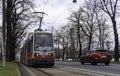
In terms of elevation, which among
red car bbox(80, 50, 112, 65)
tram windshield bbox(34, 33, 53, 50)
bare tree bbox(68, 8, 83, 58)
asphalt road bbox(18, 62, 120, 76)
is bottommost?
asphalt road bbox(18, 62, 120, 76)

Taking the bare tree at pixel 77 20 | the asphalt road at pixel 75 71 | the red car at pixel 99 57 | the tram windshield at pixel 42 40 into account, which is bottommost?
the asphalt road at pixel 75 71

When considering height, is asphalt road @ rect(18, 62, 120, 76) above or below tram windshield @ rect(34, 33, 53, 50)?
below

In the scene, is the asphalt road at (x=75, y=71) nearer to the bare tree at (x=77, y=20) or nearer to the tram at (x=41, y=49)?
the tram at (x=41, y=49)

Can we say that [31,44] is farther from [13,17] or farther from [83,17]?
[83,17]

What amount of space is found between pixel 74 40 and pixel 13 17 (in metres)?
44.8

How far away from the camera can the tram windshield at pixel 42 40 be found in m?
34.0

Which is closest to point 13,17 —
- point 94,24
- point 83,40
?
point 94,24

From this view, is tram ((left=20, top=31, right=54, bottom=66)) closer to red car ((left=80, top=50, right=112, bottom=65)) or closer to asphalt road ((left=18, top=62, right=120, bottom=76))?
asphalt road ((left=18, top=62, right=120, bottom=76))

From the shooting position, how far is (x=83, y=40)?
86188 mm

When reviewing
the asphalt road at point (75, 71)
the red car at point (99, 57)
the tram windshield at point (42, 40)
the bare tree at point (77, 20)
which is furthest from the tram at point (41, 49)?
the bare tree at point (77, 20)

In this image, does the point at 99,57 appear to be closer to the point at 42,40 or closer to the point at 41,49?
the point at 42,40

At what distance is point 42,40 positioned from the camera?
Result: 34250mm

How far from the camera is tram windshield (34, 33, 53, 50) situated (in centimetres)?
3397

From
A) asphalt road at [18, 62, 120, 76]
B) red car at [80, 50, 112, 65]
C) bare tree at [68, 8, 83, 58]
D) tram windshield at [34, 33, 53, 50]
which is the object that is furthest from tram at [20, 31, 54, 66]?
bare tree at [68, 8, 83, 58]
